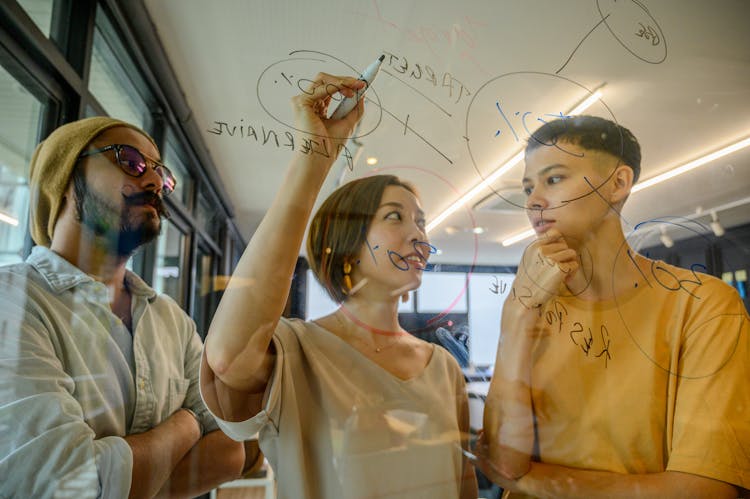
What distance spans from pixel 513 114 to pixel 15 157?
1.86 feet

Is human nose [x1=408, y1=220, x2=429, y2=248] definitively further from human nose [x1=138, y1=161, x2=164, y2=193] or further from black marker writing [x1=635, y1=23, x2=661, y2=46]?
black marker writing [x1=635, y1=23, x2=661, y2=46]

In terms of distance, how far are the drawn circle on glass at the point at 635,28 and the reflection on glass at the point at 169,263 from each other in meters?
0.66

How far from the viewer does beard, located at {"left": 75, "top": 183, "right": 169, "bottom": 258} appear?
0.45 m

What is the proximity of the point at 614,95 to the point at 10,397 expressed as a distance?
789 mm

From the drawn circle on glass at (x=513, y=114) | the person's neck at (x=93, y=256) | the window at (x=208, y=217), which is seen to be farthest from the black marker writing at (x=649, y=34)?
the person's neck at (x=93, y=256)

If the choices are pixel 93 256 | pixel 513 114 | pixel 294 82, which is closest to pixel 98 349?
pixel 93 256

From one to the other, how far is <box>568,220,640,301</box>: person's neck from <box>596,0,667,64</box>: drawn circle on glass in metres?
0.28

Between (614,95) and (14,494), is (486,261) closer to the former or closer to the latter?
(614,95)

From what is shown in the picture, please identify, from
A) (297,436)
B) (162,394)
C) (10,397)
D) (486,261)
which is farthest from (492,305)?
(10,397)

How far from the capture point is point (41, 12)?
1.59 feet

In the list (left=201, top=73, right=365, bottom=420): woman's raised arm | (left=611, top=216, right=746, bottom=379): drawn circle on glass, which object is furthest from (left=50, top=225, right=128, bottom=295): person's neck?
(left=611, top=216, right=746, bottom=379): drawn circle on glass

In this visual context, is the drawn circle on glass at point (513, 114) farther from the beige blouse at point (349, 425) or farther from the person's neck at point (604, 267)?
the beige blouse at point (349, 425)

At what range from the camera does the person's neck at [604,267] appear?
596 mm

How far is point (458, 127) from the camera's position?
58 cm
